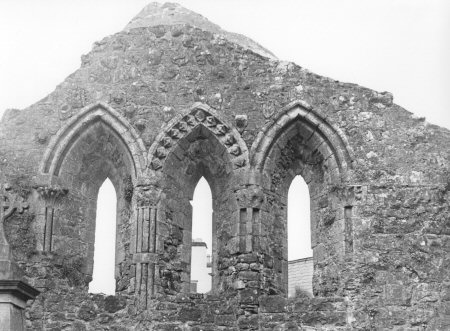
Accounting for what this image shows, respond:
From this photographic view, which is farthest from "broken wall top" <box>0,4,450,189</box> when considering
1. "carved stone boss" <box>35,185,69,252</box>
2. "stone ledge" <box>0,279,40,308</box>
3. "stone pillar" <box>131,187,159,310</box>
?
"stone ledge" <box>0,279,40,308</box>

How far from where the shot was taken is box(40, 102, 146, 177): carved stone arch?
1923 cm

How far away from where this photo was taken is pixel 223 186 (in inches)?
765

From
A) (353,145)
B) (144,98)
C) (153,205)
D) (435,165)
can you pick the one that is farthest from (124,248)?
(435,165)

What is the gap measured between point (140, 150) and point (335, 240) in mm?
3584

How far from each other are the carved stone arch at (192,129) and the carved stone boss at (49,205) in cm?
161

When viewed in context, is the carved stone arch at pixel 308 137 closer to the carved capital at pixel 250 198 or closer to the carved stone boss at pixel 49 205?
the carved capital at pixel 250 198

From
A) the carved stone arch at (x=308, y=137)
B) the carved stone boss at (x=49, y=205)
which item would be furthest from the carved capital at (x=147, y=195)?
the carved stone arch at (x=308, y=137)

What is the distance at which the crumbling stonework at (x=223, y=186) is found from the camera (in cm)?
1836

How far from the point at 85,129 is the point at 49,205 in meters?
1.46

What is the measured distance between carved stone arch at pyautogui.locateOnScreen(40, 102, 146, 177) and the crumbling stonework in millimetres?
24

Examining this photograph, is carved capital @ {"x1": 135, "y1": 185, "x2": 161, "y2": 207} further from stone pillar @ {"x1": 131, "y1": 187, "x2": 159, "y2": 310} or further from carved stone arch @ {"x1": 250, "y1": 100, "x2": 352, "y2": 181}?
carved stone arch @ {"x1": 250, "y1": 100, "x2": 352, "y2": 181}

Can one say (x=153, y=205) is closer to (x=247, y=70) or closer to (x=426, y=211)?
(x=247, y=70)

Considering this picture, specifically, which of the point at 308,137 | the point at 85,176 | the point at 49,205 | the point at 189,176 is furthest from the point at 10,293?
the point at 308,137

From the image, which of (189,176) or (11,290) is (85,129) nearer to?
(189,176)
